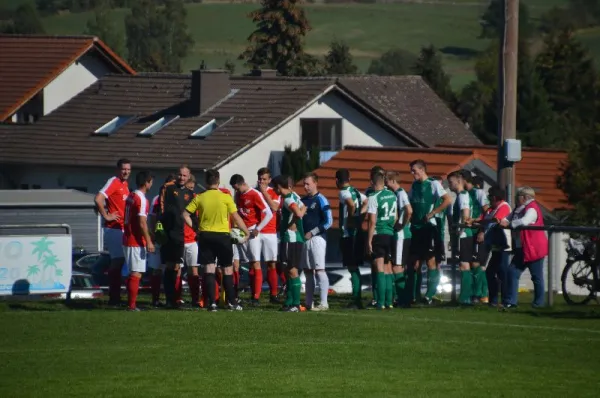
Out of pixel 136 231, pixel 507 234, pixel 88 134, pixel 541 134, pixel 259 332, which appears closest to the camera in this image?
pixel 259 332

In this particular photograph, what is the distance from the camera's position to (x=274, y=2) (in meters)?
84.2

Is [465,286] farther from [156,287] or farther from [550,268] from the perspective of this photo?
[156,287]

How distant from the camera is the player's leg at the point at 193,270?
2081 centimetres

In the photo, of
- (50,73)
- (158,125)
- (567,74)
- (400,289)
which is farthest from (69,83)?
(400,289)

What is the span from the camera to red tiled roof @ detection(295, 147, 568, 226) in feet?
135

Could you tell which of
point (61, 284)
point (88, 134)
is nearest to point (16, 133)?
point (88, 134)

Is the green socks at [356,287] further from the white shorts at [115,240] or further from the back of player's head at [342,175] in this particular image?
the white shorts at [115,240]

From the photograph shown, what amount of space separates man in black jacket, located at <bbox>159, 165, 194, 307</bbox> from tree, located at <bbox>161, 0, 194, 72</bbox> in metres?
121

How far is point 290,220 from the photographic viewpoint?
2052cm

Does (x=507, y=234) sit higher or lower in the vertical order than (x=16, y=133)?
lower

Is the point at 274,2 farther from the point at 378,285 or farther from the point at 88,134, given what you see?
the point at 378,285

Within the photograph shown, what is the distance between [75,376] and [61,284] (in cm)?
848

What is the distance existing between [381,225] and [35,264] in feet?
17.3

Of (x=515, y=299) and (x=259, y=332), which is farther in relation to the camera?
(x=515, y=299)
